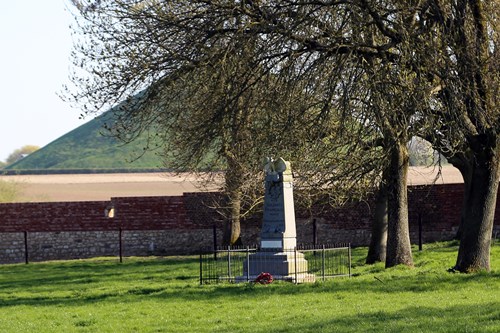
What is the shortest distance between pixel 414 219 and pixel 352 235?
221 cm

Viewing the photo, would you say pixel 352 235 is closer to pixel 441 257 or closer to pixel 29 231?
pixel 441 257

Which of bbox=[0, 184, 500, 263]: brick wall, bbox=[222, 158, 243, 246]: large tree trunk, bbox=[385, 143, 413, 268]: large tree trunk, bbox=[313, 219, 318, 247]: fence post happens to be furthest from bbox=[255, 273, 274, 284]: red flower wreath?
bbox=[0, 184, 500, 263]: brick wall

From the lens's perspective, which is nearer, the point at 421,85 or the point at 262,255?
the point at 421,85

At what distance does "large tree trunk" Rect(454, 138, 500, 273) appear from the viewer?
20.4 m

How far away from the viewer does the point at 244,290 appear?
1988 cm

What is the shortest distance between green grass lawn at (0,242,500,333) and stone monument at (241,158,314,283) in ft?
3.98

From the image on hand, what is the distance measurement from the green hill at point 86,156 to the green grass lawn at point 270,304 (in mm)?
117521

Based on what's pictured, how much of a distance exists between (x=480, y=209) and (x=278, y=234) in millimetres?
4334

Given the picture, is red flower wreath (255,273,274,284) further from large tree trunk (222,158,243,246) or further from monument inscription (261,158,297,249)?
large tree trunk (222,158,243,246)

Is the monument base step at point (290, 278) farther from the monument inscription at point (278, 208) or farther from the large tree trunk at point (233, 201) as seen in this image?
the large tree trunk at point (233, 201)

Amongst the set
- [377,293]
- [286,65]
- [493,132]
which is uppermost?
[286,65]

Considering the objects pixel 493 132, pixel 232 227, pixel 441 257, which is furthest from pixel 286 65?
pixel 232 227

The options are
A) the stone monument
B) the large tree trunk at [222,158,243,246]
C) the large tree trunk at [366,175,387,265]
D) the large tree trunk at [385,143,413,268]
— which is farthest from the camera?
the large tree trunk at [366,175,387,265]

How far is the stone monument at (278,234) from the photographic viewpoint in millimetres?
21969
